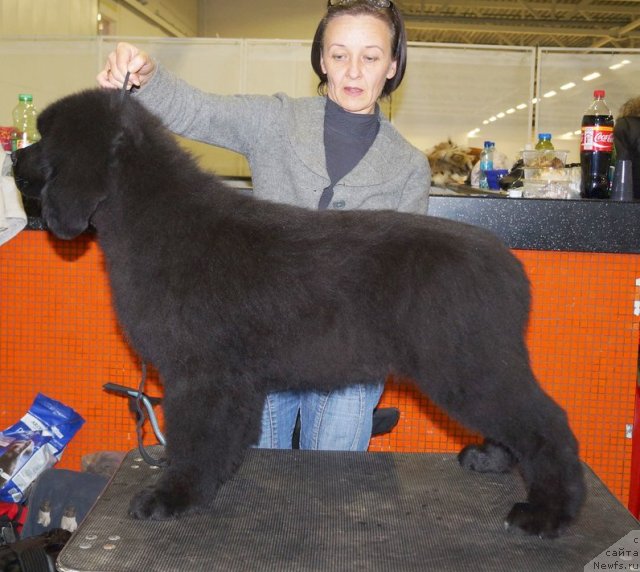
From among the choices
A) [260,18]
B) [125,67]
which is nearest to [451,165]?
[125,67]

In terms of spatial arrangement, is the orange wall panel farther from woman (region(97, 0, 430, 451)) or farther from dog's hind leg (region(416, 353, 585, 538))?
dog's hind leg (region(416, 353, 585, 538))

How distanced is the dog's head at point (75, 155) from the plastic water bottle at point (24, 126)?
77.6 inches

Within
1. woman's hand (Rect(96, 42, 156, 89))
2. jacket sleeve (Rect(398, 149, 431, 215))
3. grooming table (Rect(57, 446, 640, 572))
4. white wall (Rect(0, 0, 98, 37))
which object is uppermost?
white wall (Rect(0, 0, 98, 37))

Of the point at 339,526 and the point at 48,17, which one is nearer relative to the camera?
the point at 339,526

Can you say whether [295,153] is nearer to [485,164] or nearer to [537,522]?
[537,522]

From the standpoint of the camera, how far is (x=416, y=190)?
2.78 metres

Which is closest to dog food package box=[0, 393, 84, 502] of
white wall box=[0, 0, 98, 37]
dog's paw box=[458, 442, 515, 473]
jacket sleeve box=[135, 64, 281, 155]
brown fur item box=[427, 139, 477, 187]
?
jacket sleeve box=[135, 64, 281, 155]

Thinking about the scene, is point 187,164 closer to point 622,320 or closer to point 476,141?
point 622,320

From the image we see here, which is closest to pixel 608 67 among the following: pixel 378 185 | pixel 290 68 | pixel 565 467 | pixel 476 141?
pixel 476 141

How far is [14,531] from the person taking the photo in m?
3.24

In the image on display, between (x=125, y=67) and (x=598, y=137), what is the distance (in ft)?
7.84

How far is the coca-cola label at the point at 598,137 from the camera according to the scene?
3521mm

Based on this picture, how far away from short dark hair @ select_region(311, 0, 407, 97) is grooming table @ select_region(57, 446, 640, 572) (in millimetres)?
1561

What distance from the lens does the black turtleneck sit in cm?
271
